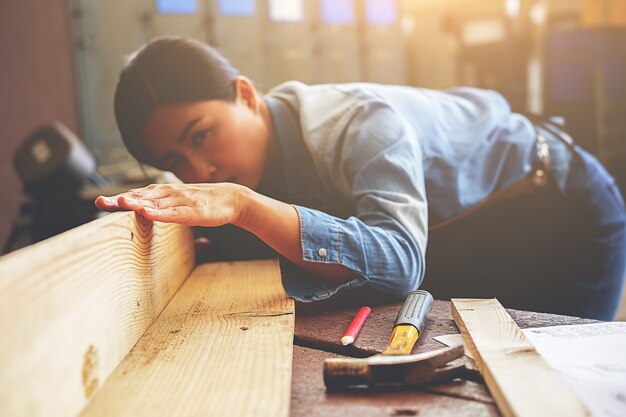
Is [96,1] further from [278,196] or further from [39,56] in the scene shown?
[278,196]

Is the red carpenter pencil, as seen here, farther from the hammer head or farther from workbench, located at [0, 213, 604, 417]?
the hammer head

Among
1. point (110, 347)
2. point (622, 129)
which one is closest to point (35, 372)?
point (110, 347)

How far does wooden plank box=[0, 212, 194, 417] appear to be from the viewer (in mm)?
543

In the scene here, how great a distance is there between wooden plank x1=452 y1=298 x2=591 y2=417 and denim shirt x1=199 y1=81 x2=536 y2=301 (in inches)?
9.7

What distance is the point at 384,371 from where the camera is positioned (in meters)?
0.76

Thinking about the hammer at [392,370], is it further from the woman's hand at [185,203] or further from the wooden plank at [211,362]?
the woman's hand at [185,203]

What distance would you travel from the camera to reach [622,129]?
15.5 ft

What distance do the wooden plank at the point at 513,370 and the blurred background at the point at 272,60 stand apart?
9.12 feet

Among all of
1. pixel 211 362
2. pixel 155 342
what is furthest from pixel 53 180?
pixel 211 362

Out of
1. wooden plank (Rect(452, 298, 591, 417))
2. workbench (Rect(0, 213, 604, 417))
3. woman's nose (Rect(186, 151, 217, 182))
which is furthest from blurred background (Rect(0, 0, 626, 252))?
wooden plank (Rect(452, 298, 591, 417))

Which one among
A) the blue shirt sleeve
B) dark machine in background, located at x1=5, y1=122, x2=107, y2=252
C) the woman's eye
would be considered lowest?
dark machine in background, located at x1=5, y1=122, x2=107, y2=252

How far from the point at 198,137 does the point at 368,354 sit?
2.58 ft

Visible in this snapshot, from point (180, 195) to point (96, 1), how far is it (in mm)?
6709

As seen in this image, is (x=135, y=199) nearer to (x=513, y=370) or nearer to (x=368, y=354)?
(x=368, y=354)
